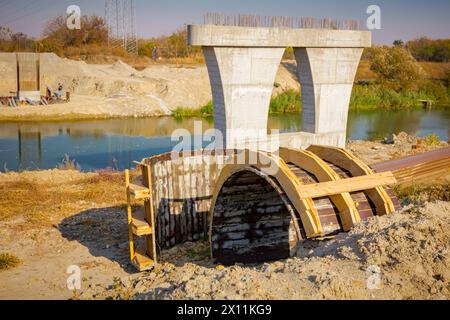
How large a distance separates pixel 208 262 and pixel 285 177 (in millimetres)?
2938

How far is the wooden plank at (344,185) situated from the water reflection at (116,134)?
13.4 meters

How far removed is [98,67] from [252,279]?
140ft

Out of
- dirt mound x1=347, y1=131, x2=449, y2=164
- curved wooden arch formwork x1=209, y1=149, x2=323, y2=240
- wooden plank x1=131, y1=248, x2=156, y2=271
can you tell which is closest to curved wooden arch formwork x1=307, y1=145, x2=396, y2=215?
curved wooden arch formwork x1=209, y1=149, x2=323, y2=240

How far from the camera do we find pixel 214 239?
27.3 ft

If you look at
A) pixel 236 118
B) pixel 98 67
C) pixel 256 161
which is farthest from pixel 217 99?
pixel 98 67

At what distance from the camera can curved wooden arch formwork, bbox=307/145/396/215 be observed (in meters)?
6.35

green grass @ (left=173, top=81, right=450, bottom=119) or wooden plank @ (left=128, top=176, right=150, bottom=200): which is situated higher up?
green grass @ (left=173, top=81, right=450, bottom=119)

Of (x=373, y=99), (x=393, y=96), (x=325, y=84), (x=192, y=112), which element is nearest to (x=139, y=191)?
(x=325, y=84)

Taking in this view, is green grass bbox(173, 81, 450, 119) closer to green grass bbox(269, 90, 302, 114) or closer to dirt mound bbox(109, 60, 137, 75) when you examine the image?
green grass bbox(269, 90, 302, 114)

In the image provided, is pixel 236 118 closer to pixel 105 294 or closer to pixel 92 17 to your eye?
pixel 105 294

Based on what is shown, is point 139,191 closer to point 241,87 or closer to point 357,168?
point 357,168

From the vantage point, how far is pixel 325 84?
15.5 m

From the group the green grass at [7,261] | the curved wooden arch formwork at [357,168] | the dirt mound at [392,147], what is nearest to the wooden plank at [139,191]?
the green grass at [7,261]

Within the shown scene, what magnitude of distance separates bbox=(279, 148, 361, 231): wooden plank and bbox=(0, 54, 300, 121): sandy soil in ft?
85.3
